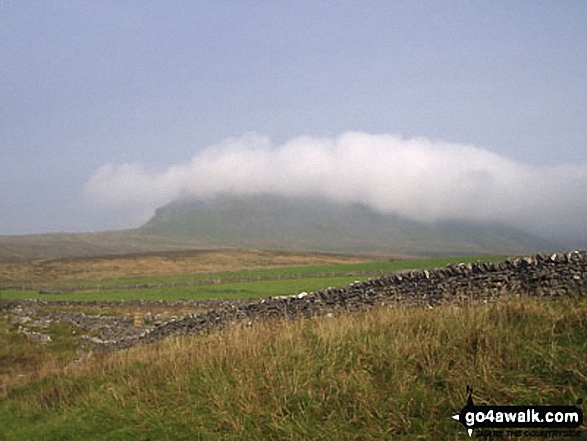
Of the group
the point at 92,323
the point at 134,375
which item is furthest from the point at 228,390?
the point at 92,323

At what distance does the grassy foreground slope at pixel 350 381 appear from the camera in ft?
19.1

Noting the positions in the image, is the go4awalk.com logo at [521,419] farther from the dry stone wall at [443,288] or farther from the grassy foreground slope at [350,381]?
the dry stone wall at [443,288]

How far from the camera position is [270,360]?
316 inches

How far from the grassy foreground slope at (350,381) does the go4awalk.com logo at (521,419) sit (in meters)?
0.13

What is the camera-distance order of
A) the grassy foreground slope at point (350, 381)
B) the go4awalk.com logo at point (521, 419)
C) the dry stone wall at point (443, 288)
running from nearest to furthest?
the go4awalk.com logo at point (521, 419) → the grassy foreground slope at point (350, 381) → the dry stone wall at point (443, 288)

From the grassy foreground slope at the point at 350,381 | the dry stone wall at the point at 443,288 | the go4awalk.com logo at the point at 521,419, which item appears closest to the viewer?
the go4awalk.com logo at the point at 521,419

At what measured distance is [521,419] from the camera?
17.4ft

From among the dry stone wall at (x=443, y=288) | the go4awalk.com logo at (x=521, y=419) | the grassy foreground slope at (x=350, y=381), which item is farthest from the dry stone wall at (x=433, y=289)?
the go4awalk.com logo at (x=521, y=419)

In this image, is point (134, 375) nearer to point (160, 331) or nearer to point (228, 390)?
point (228, 390)

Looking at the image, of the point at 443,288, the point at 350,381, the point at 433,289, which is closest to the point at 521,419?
the point at 350,381

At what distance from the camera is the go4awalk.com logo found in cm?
505

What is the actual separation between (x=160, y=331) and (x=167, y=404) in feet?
50.7

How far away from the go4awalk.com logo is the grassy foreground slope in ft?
0.43

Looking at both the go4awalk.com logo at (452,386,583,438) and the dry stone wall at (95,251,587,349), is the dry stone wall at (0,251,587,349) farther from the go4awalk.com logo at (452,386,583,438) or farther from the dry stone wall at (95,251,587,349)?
the go4awalk.com logo at (452,386,583,438)
